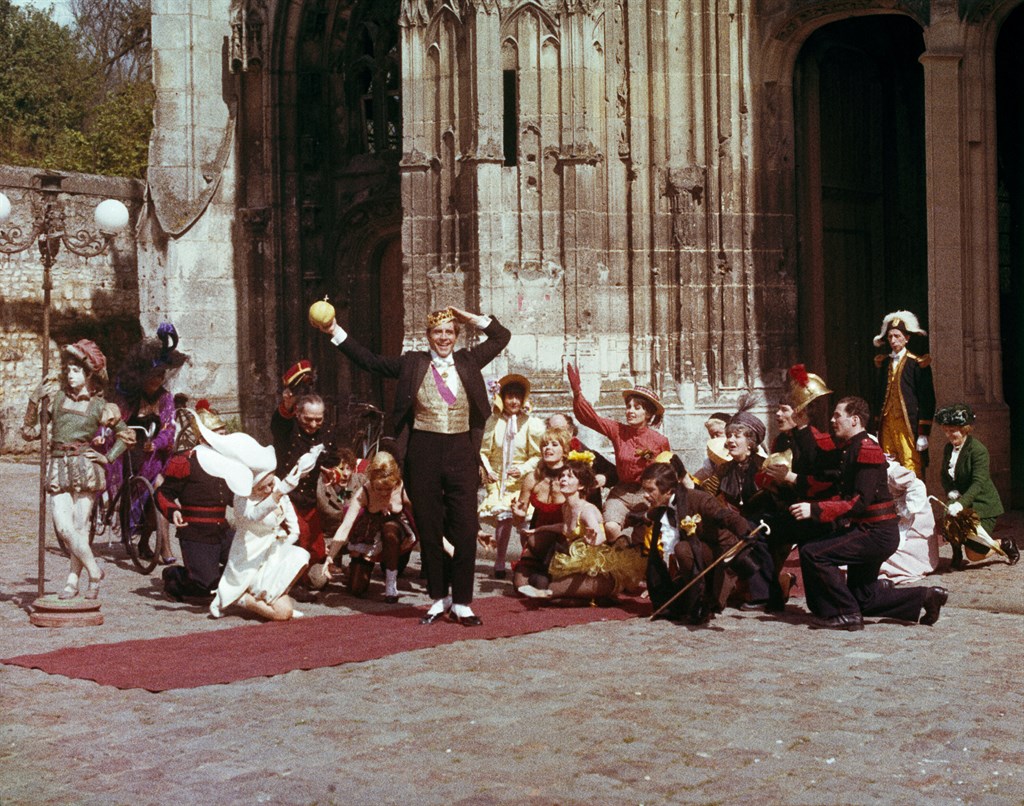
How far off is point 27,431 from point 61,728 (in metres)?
4.03

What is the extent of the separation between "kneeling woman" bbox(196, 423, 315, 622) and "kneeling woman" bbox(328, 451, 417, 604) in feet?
2.07

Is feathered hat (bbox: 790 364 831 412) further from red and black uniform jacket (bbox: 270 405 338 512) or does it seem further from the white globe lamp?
the white globe lamp

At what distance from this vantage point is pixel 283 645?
8.88 m

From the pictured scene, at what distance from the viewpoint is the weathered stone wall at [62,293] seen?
22703mm

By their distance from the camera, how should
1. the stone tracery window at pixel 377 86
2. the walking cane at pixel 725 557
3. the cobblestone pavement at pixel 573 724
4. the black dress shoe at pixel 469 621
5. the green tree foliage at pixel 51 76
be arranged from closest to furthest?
1. the cobblestone pavement at pixel 573 724
2. the walking cane at pixel 725 557
3. the black dress shoe at pixel 469 621
4. the stone tracery window at pixel 377 86
5. the green tree foliage at pixel 51 76

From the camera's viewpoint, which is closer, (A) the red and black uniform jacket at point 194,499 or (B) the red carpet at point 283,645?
(B) the red carpet at point 283,645

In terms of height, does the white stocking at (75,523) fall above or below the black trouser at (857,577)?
above

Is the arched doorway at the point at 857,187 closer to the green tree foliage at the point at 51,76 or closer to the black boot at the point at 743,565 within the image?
the black boot at the point at 743,565

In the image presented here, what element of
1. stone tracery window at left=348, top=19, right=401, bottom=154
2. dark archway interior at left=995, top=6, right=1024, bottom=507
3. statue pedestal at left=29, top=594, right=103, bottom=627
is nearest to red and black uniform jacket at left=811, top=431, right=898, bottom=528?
statue pedestal at left=29, top=594, right=103, bottom=627

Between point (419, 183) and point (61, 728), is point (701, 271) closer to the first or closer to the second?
point (419, 183)

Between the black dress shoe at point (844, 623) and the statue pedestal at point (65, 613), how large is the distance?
406cm

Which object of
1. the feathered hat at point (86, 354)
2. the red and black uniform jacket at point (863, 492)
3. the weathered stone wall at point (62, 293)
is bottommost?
the red and black uniform jacket at point (863, 492)

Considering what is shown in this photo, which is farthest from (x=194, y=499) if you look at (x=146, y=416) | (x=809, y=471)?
(x=809, y=471)

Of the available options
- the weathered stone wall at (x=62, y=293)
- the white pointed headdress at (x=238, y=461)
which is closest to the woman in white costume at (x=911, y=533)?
the white pointed headdress at (x=238, y=461)
